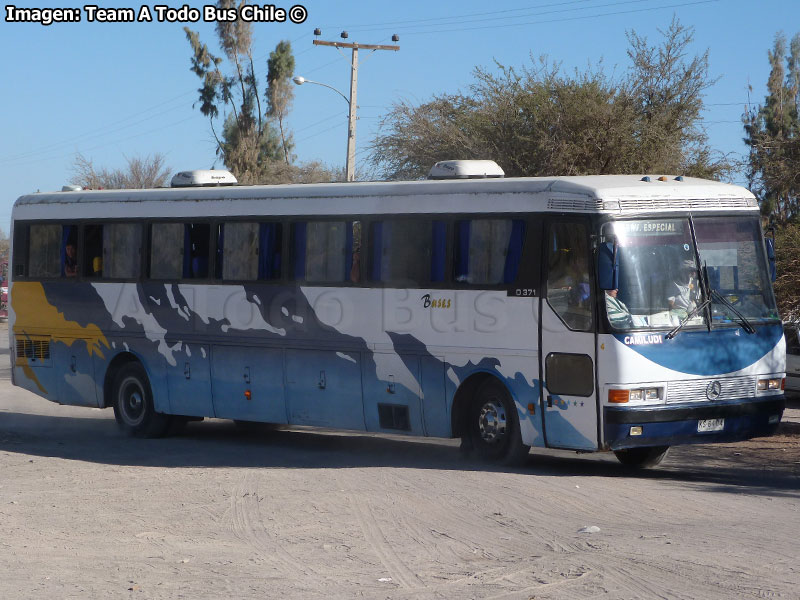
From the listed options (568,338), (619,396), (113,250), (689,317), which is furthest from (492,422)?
(113,250)

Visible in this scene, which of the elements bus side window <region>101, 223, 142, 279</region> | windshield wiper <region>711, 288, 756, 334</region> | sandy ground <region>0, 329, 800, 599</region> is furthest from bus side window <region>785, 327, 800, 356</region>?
bus side window <region>101, 223, 142, 279</region>

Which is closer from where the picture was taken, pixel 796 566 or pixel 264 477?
pixel 796 566

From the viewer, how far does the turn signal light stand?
1218 cm

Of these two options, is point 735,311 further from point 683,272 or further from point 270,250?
point 270,250

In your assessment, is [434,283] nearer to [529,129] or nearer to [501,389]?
[501,389]

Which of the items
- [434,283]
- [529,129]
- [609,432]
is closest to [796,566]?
[609,432]

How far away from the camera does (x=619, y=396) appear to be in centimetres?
1219

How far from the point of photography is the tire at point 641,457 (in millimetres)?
13961

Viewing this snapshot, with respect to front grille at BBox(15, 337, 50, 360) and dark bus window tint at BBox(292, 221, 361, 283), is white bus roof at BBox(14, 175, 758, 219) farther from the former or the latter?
front grille at BBox(15, 337, 50, 360)

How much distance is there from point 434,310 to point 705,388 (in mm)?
3132

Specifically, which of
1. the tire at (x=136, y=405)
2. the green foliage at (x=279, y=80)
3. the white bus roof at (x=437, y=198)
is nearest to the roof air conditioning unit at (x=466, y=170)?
the white bus roof at (x=437, y=198)

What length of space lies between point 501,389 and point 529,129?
643 inches

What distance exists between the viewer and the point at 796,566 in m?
8.03

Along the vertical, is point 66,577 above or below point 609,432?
below
